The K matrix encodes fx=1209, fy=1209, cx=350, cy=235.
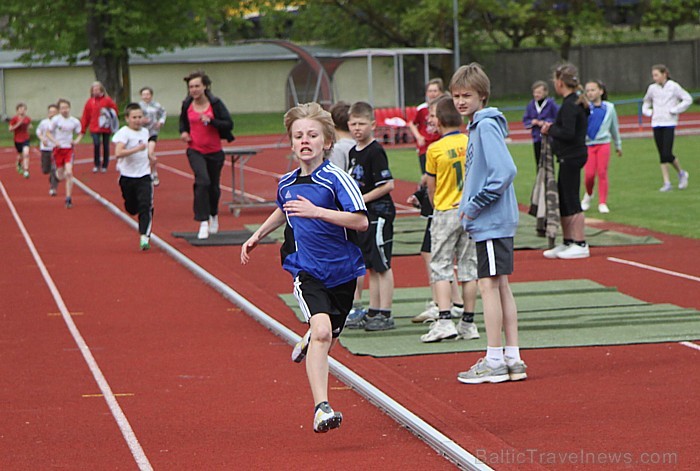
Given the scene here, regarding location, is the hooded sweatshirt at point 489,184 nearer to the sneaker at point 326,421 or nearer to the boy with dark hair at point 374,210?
the boy with dark hair at point 374,210

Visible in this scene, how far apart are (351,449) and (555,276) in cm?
635

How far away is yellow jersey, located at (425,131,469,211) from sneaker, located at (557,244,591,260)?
4716 mm

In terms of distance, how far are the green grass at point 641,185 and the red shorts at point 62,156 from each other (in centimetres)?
693

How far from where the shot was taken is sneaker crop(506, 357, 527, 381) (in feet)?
25.4

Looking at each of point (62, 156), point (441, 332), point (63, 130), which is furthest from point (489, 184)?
point (63, 130)

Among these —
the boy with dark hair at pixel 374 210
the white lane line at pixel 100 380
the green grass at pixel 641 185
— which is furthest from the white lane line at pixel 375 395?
the green grass at pixel 641 185

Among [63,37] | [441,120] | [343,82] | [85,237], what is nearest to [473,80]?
[441,120]

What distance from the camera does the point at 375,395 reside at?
7.17 meters

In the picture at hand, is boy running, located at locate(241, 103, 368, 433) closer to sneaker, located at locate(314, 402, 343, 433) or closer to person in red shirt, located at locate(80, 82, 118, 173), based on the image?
sneaker, located at locate(314, 402, 343, 433)

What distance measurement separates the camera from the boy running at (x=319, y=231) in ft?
20.8

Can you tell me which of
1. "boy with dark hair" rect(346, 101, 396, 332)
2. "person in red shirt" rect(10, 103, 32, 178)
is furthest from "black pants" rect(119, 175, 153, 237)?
"person in red shirt" rect(10, 103, 32, 178)

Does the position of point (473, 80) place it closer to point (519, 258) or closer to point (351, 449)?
point (351, 449)

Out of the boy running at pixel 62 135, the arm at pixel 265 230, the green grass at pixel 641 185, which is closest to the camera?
the arm at pixel 265 230

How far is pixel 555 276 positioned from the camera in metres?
12.2
